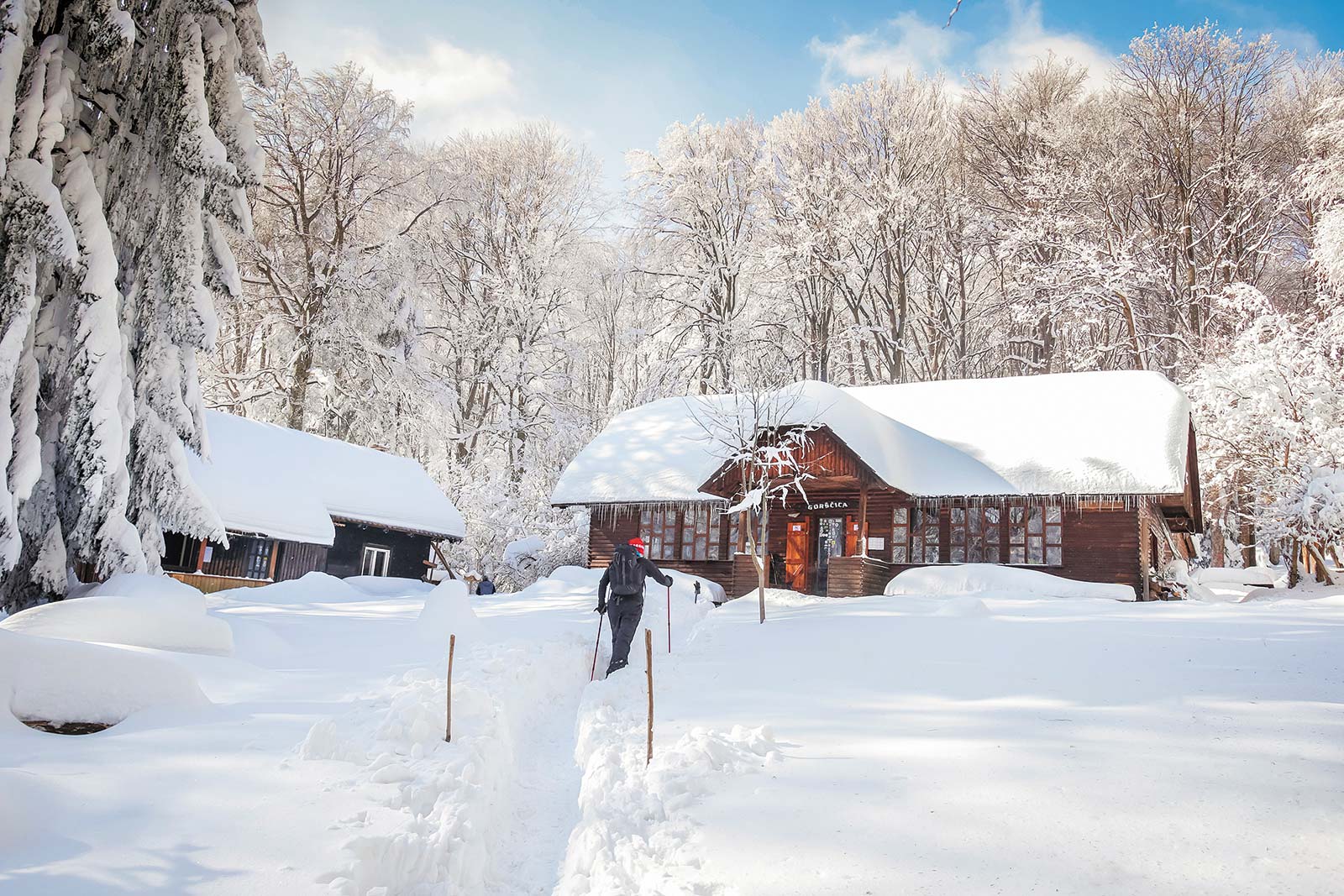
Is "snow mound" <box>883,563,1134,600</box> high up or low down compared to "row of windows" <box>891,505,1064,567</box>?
down

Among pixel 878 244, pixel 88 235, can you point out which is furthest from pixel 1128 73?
pixel 88 235

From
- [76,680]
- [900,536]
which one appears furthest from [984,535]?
[76,680]

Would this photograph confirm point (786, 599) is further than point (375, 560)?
No

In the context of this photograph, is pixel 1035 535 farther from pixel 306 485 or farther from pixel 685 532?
pixel 306 485

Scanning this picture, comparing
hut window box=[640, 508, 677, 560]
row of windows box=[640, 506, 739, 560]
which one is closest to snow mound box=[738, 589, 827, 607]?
row of windows box=[640, 506, 739, 560]

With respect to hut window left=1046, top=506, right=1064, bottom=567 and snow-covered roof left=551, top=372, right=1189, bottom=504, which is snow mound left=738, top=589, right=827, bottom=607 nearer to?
snow-covered roof left=551, top=372, right=1189, bottom=504

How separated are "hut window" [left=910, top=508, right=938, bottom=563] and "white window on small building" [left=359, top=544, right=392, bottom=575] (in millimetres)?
15338

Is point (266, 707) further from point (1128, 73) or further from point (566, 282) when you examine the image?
point (1128, 73)

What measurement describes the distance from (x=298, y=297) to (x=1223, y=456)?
26656mm

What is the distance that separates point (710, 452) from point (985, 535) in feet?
22.2

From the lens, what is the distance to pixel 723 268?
29.6 m

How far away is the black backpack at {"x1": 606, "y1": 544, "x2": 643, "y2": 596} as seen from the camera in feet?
33.2

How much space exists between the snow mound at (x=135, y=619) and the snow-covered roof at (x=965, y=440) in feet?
33.6

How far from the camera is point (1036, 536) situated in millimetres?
18266
